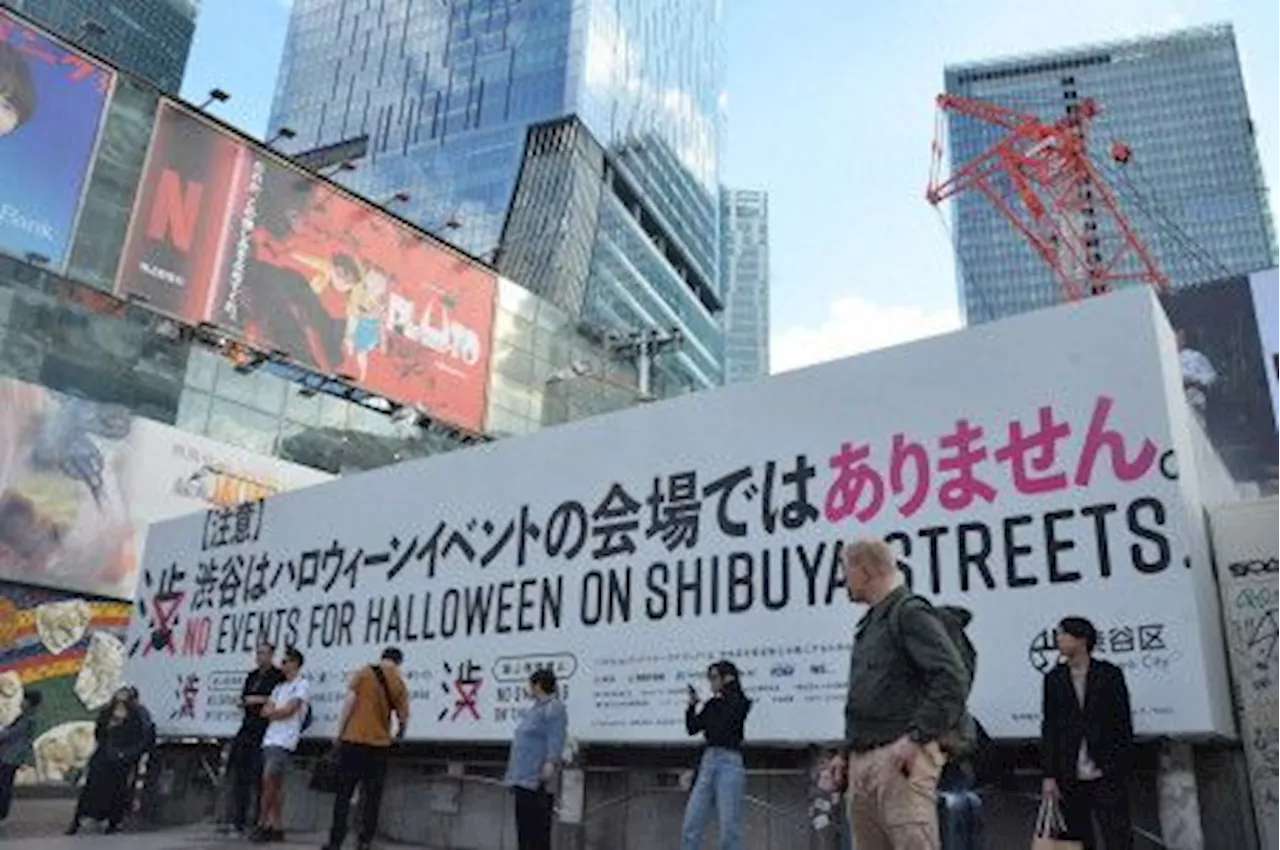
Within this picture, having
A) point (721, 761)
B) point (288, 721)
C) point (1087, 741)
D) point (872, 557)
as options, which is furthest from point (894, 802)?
point (288, 721)

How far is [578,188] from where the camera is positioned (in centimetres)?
7225

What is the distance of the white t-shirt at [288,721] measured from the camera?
975 cm

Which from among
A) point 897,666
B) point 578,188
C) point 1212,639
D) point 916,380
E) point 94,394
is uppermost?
point 578,188

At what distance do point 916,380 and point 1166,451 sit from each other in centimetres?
165

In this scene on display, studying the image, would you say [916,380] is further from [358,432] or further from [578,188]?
[578,188]

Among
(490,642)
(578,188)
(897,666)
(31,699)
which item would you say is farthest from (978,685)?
(578,188)

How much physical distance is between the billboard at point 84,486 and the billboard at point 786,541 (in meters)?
14.2

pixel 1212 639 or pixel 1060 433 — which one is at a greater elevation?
pixel 1060 433

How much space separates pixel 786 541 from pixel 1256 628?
2.87 meters

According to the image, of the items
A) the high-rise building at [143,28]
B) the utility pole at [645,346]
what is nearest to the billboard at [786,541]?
the utility pole at [645,346]

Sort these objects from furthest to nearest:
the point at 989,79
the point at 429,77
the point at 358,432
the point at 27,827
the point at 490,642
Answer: the point at 429,77 → the point at 989,79 → the point at 358,432 → the point at 27,827 → the point at 490,642

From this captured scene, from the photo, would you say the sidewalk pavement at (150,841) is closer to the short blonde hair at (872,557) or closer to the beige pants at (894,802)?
the beige pants at (894,802)

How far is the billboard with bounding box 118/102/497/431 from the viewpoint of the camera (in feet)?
88.7

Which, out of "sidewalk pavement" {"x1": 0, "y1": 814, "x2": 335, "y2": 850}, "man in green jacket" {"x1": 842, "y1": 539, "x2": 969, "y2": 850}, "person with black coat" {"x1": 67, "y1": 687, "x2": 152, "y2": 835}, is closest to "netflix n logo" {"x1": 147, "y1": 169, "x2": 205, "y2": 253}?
"person with black coat" {"x1": 67, "y1": 687, "x2": 152, "y2": 835}
